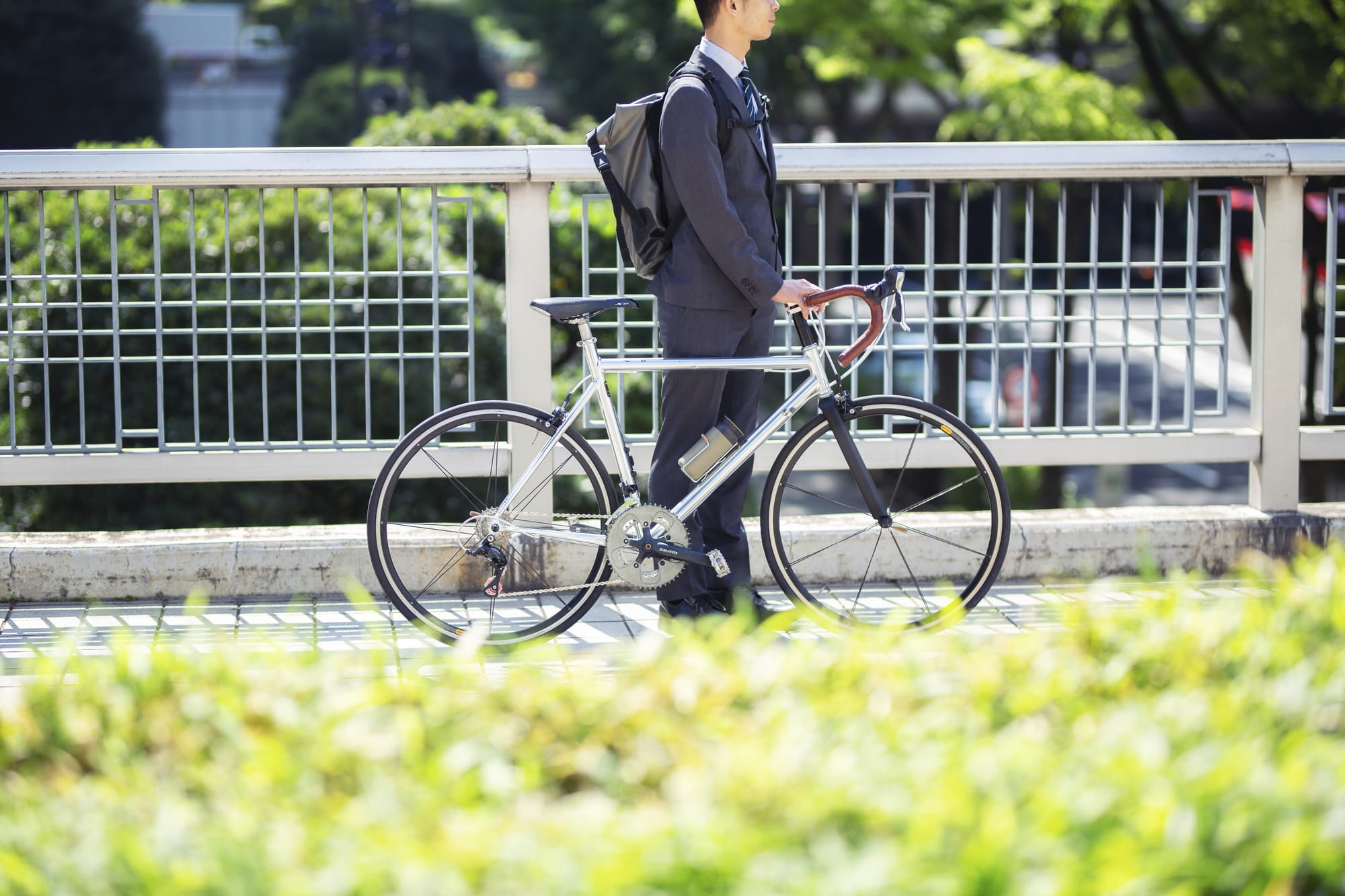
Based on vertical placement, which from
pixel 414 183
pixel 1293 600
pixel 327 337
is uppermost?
pixel 414 183

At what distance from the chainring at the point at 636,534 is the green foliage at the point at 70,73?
34398 mm

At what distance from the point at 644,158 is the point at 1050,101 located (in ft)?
29.9

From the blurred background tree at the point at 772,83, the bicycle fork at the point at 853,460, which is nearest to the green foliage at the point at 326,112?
the blurred background tree at the point at 772,83

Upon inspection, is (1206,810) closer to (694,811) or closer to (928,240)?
(694,811)

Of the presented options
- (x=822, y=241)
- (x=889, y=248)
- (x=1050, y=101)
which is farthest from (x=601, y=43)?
(x=822, y=241)

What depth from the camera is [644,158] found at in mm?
4680

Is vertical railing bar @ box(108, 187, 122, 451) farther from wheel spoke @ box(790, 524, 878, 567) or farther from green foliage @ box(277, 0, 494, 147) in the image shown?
green foliage @ box(277, 0, 494, 147)

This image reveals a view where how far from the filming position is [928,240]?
19.3 ft

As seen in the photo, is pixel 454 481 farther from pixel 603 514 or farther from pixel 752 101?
pixel 752 101

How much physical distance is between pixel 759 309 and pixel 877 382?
506 inches

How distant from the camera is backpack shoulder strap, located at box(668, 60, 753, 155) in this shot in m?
4.62

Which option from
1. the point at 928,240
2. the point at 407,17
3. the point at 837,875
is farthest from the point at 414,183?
the point at 407,17

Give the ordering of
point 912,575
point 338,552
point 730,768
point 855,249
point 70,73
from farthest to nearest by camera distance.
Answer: point 70,73
point 855,249
point 338,552
point 912,575
point 730,768

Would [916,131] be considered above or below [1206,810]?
above
